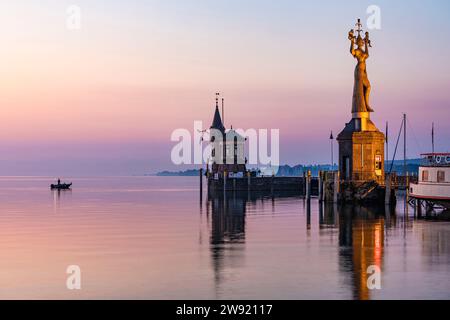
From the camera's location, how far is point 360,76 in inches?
2879

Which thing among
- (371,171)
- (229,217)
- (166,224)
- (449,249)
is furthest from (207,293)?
(371,171)

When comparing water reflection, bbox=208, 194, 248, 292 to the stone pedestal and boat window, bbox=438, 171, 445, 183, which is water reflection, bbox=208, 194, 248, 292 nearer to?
the stone pedestal

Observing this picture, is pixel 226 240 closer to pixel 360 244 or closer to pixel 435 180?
pixel 360 244

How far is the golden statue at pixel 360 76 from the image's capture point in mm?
72562

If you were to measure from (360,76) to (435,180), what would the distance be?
49.9ft

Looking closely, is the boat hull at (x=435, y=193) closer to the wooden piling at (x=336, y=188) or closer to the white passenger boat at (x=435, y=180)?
the white passenger boat at (x=435, y=180)

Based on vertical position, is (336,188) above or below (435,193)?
above

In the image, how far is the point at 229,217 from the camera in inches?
2554

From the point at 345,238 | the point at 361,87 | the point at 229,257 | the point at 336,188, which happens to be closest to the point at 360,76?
the point at 361,87

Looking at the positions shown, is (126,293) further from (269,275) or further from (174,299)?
(269,275)

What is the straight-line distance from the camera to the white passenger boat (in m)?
62.2

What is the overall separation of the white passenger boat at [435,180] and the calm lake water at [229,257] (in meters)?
3.36

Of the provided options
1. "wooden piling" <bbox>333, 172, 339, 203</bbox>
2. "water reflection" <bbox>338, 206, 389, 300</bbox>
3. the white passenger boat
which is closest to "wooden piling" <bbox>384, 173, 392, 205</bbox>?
"water reflection" <bbox>338, 206, 389, 300</bbox>
